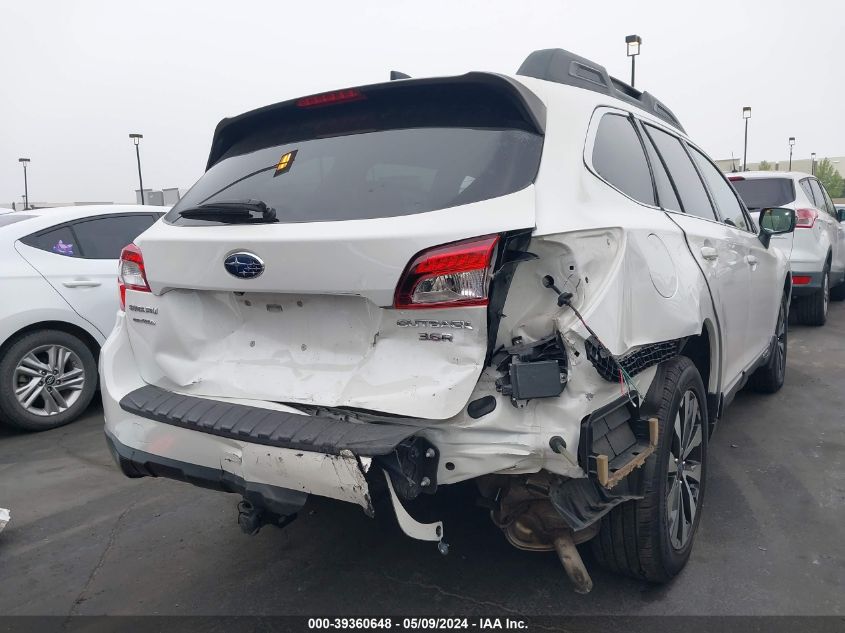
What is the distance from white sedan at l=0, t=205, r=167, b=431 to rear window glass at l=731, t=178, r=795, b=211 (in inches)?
257

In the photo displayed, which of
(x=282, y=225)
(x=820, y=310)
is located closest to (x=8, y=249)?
(x=282, y=225)

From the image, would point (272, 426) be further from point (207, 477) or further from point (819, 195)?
point (819, 195)

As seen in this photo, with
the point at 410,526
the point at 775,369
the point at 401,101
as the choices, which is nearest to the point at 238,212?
the point at 401,101

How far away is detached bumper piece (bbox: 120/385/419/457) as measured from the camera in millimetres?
1973

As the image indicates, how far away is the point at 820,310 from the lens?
7977 mm

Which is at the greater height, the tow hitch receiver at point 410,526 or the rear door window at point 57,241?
the rear door window at point 57,241

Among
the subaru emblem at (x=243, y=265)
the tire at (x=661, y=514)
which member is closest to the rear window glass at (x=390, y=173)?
the subaru emblem at (x=243, y=265)

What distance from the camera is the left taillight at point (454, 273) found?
1.99 m

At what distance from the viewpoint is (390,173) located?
91.2 inches

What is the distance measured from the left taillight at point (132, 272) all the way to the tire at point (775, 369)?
427 cm

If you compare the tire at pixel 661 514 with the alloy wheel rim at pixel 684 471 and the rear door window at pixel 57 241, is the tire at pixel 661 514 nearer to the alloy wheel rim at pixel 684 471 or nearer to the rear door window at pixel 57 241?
the alloy wheel rim at pixel 684 471

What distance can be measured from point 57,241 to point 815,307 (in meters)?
7.78

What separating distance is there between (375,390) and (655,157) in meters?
1.91

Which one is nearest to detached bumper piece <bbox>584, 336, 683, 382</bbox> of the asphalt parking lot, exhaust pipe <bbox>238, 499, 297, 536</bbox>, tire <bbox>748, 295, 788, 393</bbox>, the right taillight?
the asphalt parking lot
